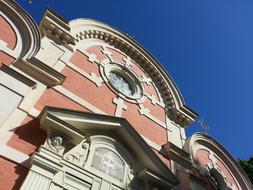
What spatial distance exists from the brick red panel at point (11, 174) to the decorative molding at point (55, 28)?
582 cm

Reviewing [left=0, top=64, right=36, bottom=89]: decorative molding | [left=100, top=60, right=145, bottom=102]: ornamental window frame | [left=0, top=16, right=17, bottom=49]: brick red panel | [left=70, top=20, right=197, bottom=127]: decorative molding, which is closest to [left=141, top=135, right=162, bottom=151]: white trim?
[left=100, top=60, right=145, bottom=102]: ornamental window frame

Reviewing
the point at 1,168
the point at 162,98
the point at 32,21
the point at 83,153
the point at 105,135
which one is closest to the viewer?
the point at 1,168

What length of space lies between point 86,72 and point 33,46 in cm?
233

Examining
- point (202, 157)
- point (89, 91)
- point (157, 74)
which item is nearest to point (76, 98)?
point (89, 91)

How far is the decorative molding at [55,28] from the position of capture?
11773 millimetres

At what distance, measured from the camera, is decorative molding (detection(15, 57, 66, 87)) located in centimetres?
938

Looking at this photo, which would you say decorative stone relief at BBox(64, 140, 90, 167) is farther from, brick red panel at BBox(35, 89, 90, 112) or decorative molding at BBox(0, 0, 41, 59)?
decorative molding at BBox(0, 0, 41, 59)

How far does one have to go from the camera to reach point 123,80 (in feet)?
45.0

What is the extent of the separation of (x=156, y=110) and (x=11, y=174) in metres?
7.67

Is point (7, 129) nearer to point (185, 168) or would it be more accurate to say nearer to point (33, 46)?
point (33, 46)

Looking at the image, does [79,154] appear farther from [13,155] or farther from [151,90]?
[151,90]

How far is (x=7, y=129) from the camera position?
7699 mm

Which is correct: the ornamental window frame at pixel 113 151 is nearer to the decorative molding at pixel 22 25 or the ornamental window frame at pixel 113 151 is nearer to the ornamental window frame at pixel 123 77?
the ornamental window frame at pixel 123 77

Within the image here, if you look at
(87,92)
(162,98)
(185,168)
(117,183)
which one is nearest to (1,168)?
(117,183)
